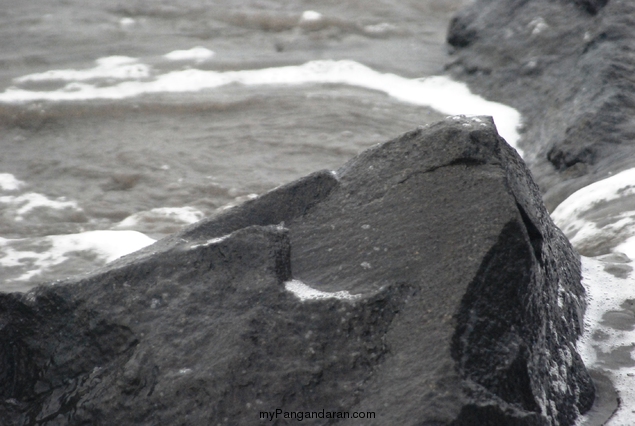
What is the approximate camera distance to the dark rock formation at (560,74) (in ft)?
12.6

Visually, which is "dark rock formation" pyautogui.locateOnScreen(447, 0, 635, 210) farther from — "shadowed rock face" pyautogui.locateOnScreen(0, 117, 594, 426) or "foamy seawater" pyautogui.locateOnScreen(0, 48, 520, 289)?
"shadowed rock face" pyautogui.locateOnScreen(0, 117, 594, 426)

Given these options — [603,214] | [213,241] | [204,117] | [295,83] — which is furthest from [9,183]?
[603,214]

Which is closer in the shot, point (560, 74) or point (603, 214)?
point (603, 214)

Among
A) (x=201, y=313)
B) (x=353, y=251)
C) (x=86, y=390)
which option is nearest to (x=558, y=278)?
(x=353, y=251)

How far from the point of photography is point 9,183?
165 inches

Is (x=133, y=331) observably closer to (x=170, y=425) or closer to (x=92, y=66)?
(x=170, y=425)

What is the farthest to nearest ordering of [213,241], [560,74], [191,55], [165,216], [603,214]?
[191,55] → [560,74] → [165,216] → [603,214] → [213,241]

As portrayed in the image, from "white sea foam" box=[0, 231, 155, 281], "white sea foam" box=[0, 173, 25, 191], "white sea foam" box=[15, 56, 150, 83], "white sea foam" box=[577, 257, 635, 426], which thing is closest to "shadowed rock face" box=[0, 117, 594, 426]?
"white sea foam" box=[577, 257, 635, 426]

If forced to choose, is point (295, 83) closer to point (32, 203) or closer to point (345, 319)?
point (32, 203)

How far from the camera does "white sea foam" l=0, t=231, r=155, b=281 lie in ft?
10.9

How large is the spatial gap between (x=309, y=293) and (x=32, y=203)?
2.60m

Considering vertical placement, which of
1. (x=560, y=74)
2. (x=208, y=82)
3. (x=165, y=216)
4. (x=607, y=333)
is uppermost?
(x=560, y=74)

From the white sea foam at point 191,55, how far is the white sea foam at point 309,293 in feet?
14.7

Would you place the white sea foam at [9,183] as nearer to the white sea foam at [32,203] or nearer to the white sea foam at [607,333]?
the white sea foam at [32,203]
